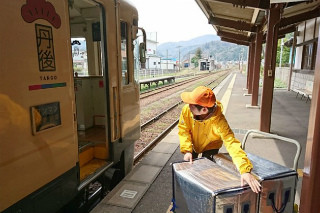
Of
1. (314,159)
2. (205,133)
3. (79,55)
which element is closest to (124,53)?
(79,55)

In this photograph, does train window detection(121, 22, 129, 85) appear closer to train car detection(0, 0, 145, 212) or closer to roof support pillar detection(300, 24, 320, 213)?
train car detection(0, 0, 145, 212)

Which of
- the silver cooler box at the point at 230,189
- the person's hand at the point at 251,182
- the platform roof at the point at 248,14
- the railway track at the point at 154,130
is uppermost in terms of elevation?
the platform roof at the point at 248,14

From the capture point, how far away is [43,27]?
239 cm

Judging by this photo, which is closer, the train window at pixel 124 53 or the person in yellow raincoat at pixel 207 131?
the person in yellow raincoat at pixel 207 131

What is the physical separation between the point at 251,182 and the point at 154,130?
6.26m

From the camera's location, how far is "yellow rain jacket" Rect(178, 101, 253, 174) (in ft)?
7.86

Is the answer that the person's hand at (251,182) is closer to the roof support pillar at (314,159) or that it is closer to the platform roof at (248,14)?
the roof support pillar at (314,159)

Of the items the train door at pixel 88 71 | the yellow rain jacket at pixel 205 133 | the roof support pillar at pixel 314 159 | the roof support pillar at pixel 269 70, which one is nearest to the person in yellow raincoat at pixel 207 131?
the yellow rain jacket at pixel 205 133

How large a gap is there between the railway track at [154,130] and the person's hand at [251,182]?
4.02 metres

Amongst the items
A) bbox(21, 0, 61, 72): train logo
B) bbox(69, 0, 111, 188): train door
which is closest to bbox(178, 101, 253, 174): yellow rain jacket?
bbox(21, 0, 61, 72): train logo

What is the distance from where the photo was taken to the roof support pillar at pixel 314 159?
1790mm

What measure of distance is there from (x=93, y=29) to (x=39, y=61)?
9.57 feet

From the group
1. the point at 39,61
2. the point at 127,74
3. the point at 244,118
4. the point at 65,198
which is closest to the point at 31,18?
the point at 39,61

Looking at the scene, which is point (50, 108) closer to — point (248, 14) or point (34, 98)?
point (34, 98)
